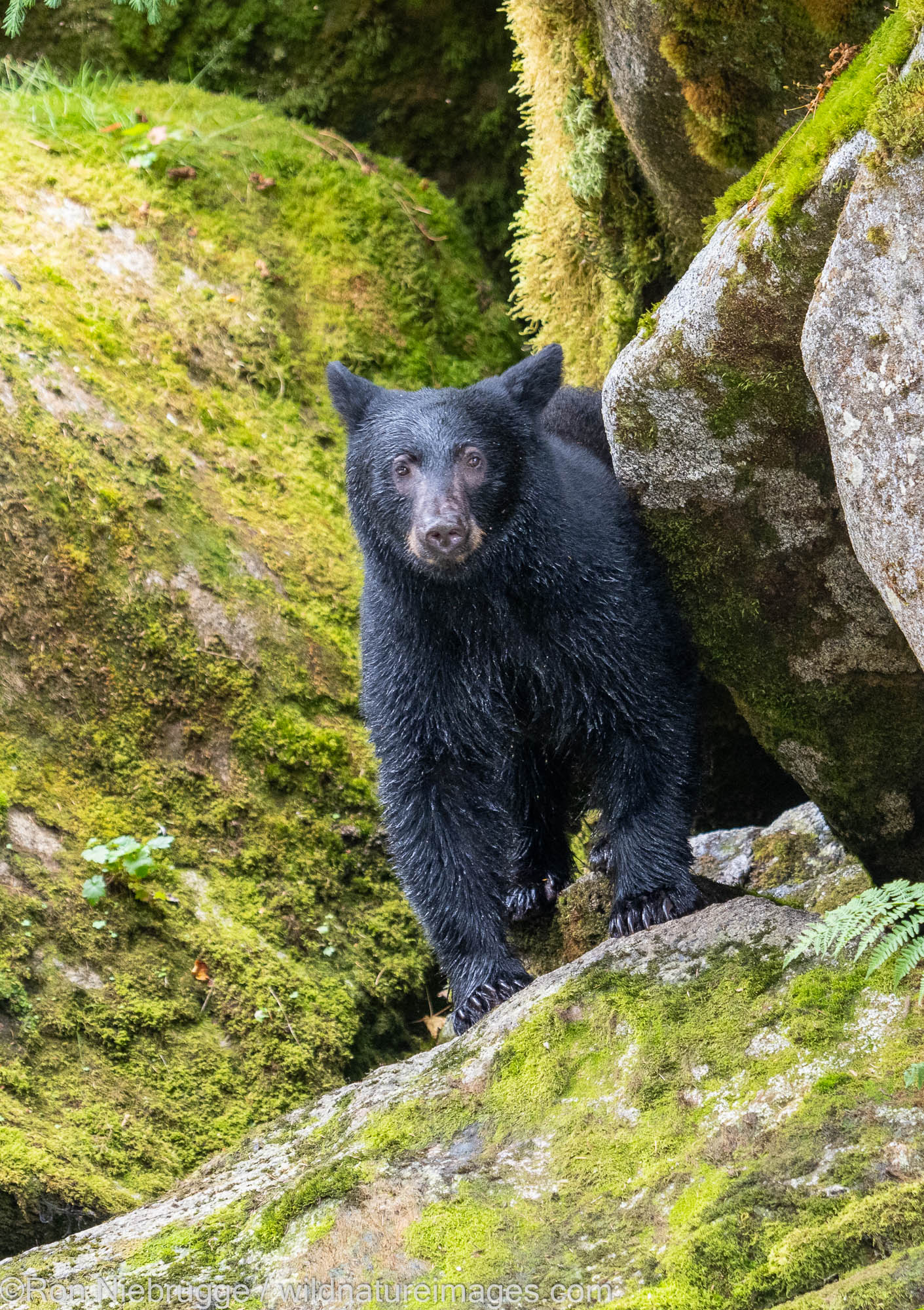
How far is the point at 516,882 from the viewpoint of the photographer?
249 inches

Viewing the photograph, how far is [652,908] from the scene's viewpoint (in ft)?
16.9

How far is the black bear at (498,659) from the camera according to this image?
16.9 feet

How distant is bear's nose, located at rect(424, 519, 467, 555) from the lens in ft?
15.5

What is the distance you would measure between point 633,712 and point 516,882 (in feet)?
5.08

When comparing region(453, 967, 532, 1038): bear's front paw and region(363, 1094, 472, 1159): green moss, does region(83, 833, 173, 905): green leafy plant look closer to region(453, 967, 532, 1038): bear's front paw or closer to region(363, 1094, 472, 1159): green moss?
region(453, 967, 532, 1038): bear's front paw

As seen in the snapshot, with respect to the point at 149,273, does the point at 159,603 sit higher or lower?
lower

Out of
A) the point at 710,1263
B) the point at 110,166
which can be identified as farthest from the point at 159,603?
the point at 710,1263

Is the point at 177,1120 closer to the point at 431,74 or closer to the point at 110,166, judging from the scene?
the point at 110,166

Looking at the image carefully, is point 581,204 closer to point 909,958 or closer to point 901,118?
point 901,118

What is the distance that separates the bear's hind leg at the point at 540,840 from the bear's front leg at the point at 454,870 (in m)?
0.58

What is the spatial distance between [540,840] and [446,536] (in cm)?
239

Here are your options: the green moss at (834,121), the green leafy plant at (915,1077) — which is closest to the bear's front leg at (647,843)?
the green leafy plant at (915,1077)

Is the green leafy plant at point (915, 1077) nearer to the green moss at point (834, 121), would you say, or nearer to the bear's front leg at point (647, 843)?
the bear's front leg at point (647, 843)

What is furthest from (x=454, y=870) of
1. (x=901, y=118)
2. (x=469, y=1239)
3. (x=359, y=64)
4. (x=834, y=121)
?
(x=359, y=64)
